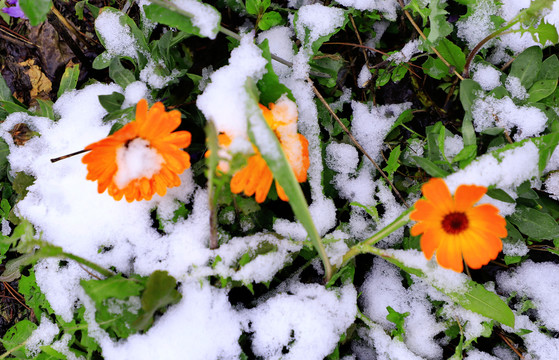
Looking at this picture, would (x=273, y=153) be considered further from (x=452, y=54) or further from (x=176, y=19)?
(x=452, y=54)

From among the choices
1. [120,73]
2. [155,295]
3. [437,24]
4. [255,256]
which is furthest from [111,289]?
[437,24]

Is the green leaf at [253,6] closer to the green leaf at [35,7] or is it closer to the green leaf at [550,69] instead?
the green leaf at [35,7]

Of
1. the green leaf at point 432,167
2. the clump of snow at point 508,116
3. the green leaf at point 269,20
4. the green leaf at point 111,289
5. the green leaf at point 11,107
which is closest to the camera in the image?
the green leaf at point 111,289

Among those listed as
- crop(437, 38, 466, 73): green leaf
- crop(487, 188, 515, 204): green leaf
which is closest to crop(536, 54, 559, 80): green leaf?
crop(437, 38, 466, 73): green leaf

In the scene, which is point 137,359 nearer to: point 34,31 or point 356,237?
point 356,237

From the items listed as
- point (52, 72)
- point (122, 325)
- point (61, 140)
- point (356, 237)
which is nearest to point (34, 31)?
point (52, 72)

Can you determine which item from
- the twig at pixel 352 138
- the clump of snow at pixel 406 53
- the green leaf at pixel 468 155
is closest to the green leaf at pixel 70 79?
the twig at pixel 352 138
